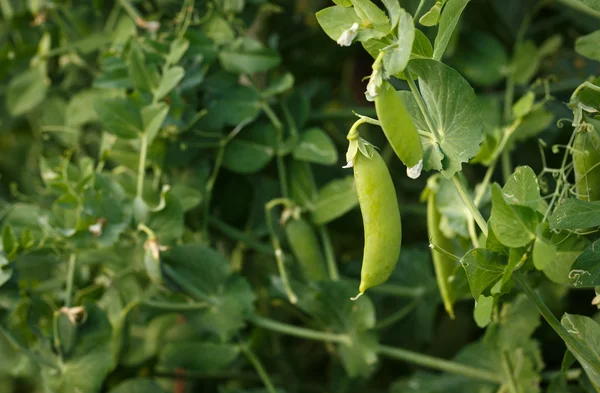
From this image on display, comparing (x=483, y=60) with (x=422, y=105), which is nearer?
(x=422, y=105)

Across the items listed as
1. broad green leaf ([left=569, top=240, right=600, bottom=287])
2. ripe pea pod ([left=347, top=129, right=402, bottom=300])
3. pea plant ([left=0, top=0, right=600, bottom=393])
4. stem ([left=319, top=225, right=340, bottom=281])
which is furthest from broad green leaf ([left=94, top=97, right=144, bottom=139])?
broad green leaf ([left=569, top=240, right=600, bottom=287])

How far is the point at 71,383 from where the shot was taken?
0.68m

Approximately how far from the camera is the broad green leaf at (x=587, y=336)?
46 cm

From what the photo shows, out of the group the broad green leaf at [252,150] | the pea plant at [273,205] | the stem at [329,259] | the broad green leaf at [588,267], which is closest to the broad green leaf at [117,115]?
the pea plant at [273,205]

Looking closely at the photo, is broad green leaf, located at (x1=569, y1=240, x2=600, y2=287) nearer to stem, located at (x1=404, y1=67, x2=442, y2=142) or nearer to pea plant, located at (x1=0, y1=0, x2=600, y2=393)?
pea plant, located at (x1=0, y1=0, x2=600, y2=393)

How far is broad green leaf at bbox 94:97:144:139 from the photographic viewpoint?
27.8 inches

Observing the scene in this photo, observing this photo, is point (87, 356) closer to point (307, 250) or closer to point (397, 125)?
point (307, 250)

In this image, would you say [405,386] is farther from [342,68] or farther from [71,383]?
[342,68]

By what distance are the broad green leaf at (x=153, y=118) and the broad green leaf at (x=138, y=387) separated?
25 centimetres

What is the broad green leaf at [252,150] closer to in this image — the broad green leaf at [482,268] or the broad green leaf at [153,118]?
the broad green leaf at [153,118]

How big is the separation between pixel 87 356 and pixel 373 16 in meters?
0.45

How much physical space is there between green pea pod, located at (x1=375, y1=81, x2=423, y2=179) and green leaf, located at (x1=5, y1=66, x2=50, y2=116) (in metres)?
0.62

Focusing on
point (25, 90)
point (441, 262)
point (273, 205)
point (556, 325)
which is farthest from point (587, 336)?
point (25, 90)

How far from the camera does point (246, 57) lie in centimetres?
75
